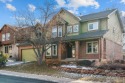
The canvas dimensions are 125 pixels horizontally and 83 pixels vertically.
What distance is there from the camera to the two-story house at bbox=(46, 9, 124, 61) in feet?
101

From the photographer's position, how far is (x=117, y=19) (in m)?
35.5

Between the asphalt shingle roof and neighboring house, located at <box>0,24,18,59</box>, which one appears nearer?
the asphalt shingle roof

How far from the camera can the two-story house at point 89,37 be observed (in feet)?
101

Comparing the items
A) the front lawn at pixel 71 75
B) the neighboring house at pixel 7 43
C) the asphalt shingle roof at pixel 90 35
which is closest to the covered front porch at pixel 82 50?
the asphalt shingle roof at pixel 90 35

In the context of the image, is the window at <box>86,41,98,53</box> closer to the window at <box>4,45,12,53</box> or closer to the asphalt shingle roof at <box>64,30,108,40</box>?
the asphalt shingle roof at <box>64,30,108,40</box>

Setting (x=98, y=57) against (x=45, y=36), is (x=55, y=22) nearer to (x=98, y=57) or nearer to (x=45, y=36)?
(x=45, y=36)

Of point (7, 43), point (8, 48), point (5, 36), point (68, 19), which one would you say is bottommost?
point (8, 48)

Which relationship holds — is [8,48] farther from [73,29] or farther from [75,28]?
[75,28]

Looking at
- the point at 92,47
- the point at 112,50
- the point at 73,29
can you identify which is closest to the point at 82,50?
the point at 92,47

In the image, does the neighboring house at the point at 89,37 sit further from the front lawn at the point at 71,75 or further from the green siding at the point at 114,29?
the front lawn at the point at 71,75

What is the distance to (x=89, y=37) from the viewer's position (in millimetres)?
30469

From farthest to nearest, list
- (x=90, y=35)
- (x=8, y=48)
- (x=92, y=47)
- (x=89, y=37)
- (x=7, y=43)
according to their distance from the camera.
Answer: (x=8, y=48), (x=7, y=43), (x=92, y=47), (x=90, y=35), (x=89, y=37)

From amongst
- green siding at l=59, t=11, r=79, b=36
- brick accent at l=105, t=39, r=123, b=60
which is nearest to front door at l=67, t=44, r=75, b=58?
green siding at l=59, t=11, r=79, b=36

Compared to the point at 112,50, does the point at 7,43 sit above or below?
above
